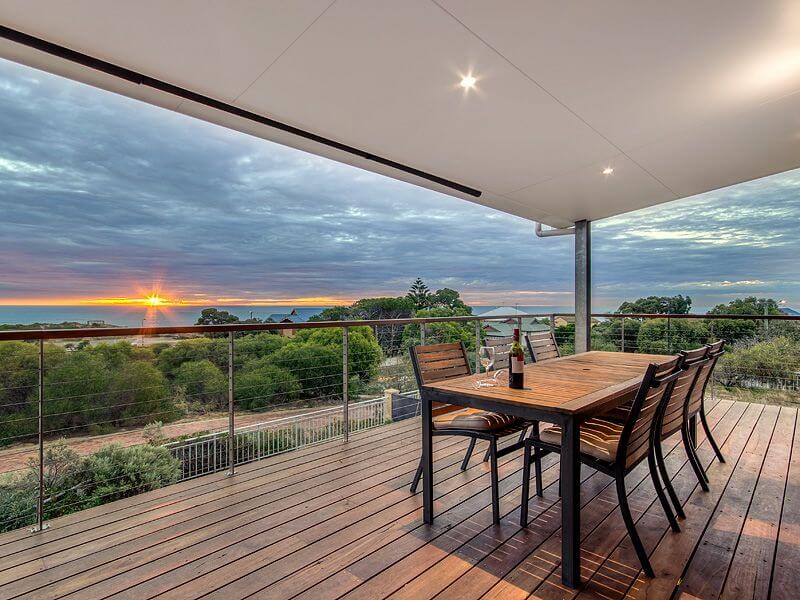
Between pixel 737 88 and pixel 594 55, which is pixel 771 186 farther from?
pixel 594 55

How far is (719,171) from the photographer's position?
12.7ft

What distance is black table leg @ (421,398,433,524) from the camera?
6.68 feet

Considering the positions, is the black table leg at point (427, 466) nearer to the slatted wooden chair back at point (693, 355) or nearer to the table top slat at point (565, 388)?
the table top slat at point (565, 388)

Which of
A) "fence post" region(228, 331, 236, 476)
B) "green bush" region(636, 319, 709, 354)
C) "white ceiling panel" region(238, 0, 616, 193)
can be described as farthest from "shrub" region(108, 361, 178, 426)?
"green bush" region(636, 319, 709, 354)

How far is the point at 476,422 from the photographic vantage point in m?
2.22

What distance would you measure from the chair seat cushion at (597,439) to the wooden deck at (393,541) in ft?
1.40

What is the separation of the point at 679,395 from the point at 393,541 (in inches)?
65.1

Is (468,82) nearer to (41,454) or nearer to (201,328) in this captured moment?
(201,328)

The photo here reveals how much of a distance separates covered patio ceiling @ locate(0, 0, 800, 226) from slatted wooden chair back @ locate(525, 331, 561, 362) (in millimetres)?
1537

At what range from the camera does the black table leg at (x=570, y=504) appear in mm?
1575

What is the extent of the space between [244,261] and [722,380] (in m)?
10.5

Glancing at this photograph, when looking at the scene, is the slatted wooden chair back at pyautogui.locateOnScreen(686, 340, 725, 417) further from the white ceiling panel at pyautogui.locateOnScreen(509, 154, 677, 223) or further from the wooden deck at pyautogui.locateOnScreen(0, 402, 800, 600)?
the white ceiling panel at pyautogui.locateOnScreen(509, 154, 677, 223)

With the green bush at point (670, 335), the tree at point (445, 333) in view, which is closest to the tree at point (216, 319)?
the tree at point (445, 333)

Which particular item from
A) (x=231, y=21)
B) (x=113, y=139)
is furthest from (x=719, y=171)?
(x=113, y=139)
